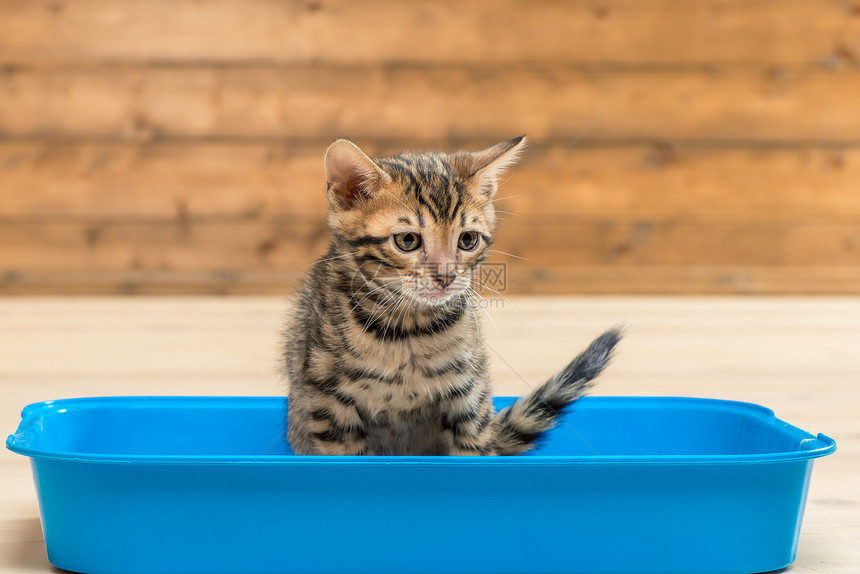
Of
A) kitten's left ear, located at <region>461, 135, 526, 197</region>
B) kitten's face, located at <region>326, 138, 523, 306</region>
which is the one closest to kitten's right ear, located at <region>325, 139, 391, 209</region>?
kitten's face, located at <region>326, 138, 523, 306</region>

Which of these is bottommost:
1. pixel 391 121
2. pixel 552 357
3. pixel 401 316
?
pixel 552 357

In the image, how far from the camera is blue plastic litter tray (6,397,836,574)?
32.5 inches

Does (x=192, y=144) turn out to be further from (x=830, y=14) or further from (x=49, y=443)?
(x=830, y=14)

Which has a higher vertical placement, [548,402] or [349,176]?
[349,176]

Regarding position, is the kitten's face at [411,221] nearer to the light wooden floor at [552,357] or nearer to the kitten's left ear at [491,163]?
the kitten's left ear at [491,163]

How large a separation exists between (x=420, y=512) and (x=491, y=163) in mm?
381

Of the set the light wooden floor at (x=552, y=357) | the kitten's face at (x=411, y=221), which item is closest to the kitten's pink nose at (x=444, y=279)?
the kitten's face at (x=411, y=221)

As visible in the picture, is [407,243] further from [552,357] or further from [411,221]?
[552,357]

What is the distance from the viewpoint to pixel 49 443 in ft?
3.64

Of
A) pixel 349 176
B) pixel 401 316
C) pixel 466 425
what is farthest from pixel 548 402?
pixel 349 176

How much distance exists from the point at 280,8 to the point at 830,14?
170 centimetres

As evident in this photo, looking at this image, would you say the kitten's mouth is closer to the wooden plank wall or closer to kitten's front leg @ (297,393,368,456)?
kitten's front leg @ (297,393,368,456)

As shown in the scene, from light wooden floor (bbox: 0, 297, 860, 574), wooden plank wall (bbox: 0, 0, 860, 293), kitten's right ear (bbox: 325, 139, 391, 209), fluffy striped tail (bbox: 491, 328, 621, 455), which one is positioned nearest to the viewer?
kitten's right ear (bbox: 325, 139, 391, 209)

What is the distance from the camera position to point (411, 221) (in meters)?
0.93
